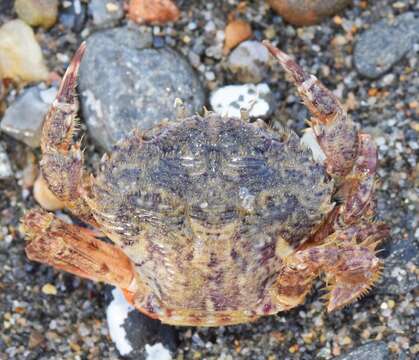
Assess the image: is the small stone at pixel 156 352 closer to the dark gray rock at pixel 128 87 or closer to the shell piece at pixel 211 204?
the shell piece at pixel 211 204

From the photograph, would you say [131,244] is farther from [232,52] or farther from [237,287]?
[232,52]

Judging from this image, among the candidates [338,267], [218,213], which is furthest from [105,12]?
[338,267]

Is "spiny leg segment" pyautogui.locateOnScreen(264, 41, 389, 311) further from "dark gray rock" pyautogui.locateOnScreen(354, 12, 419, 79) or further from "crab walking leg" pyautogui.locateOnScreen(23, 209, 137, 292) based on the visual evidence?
"crab walking leg" pyautogui.locateOnScreen(23, 209, 137, 292)

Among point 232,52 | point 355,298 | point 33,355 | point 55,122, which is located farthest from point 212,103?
point 33,355

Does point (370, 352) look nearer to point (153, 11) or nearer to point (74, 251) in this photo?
point (74, 251)

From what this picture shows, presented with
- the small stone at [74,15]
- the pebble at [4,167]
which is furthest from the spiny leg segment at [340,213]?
the pebble at [4,167]

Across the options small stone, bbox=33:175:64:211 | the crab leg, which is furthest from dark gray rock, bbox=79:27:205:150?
the crab leg
